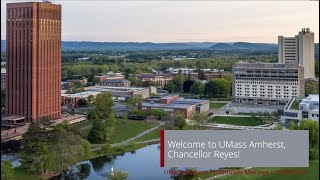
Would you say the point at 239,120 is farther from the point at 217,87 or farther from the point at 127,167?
the point at 127,167

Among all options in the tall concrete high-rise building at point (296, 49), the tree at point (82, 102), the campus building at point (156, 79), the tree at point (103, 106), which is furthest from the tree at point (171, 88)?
the tree at point (103, 106)

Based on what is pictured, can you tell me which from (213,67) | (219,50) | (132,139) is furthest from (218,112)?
(219,50)

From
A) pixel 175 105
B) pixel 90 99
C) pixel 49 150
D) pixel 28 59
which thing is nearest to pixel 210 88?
pixel 175 105

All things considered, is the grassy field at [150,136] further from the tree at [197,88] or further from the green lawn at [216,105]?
the tree at [197,88]

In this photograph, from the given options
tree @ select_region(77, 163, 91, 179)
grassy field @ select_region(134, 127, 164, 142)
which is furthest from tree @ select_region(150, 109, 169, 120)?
tree @ select_region(77, 163, 91, 179)

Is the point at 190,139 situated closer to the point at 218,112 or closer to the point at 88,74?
the point at 218,112
